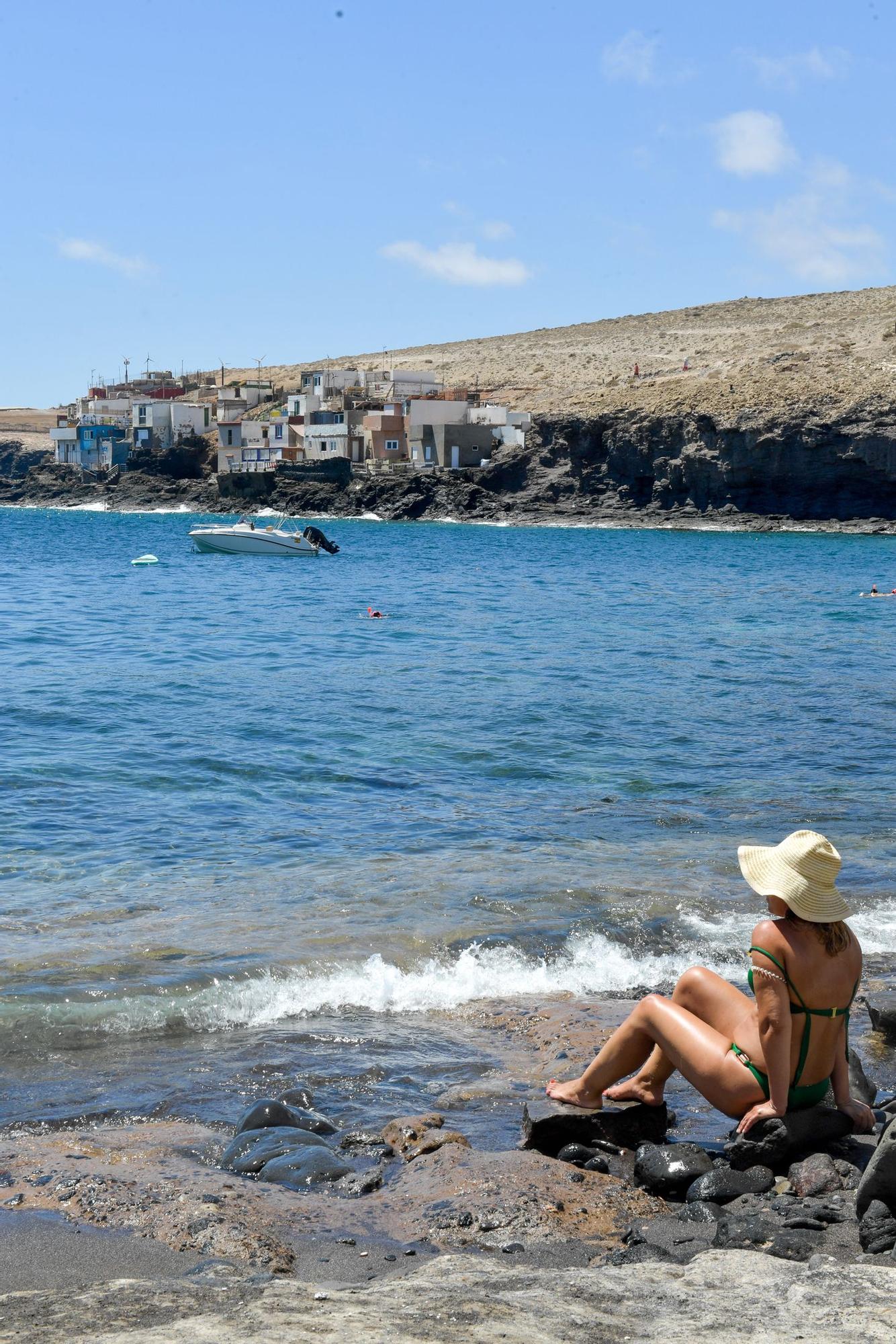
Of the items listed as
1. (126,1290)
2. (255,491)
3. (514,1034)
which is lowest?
(514,1034)

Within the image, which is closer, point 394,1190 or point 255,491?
point 394,1190

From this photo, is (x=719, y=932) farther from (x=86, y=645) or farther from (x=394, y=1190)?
(x=86, y=645)

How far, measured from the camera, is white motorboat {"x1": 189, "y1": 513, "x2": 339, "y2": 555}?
60094mm

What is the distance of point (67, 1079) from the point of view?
6789 mm

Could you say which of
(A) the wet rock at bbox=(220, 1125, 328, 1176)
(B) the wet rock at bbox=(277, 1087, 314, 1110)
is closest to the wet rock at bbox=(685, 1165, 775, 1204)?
(A) the wet rock at bbox=(220, 1125, 328, 1176)

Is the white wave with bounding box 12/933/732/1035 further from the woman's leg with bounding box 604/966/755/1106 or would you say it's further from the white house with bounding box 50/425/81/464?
the white house with bounding box 50/425/81/464

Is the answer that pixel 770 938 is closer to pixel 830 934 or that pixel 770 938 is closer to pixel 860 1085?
pixel 830 934

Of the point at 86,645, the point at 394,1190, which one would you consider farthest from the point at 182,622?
the point at 394,1190

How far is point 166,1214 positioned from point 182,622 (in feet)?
91.9

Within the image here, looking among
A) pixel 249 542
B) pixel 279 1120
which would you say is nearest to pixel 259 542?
pixel 249 542

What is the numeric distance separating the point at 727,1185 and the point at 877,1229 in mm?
730

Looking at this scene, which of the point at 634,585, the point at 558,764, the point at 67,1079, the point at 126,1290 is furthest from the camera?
the point at 634,585

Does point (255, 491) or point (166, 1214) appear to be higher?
point (255, 491)

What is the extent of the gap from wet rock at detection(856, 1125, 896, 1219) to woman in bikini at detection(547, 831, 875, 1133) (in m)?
0.62
